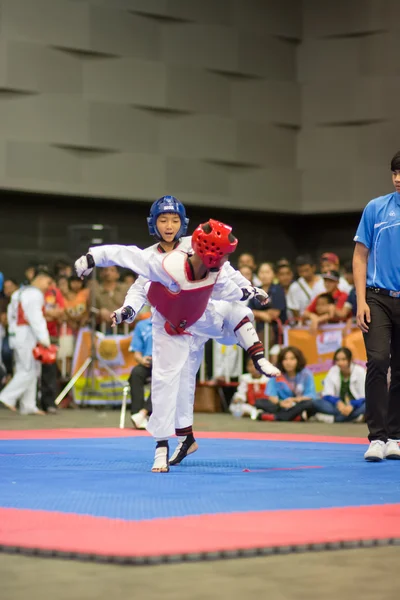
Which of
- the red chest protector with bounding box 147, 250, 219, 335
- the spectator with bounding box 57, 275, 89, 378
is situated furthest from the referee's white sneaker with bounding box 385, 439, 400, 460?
the spectator with bounding box 57, 275, 89, 378

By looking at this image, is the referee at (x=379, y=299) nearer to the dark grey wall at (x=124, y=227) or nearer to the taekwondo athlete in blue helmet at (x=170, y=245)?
the taekwondo athlete in blue helmet at (x=170, y=245)

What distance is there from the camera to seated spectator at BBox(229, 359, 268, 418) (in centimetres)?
1244

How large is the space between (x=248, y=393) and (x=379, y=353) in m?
6.29

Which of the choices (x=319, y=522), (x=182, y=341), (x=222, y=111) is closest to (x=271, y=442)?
(x=182, y=341)

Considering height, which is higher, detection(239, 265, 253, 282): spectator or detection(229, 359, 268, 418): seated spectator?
detection(239, 265, 253, 282): spectator

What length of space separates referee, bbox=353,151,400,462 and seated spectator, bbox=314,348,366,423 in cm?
486

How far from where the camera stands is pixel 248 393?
41.3 ft

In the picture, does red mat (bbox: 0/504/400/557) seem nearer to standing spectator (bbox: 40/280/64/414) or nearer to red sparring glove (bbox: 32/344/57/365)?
red sparring glove (bbox: 32/344/57/365)

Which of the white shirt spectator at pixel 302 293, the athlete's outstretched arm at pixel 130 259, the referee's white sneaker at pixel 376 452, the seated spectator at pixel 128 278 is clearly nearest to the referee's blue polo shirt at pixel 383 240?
the referee's white sneaker at pixel 376 452

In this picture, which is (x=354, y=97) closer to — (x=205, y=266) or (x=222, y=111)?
(x=222, y=111)

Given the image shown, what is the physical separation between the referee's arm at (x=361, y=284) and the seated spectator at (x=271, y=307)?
20.1 feet

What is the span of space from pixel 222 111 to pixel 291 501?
46.5 feet

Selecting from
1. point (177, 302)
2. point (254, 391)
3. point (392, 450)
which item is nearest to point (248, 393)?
point (254, 391)

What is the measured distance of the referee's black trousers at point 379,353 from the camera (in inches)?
251
